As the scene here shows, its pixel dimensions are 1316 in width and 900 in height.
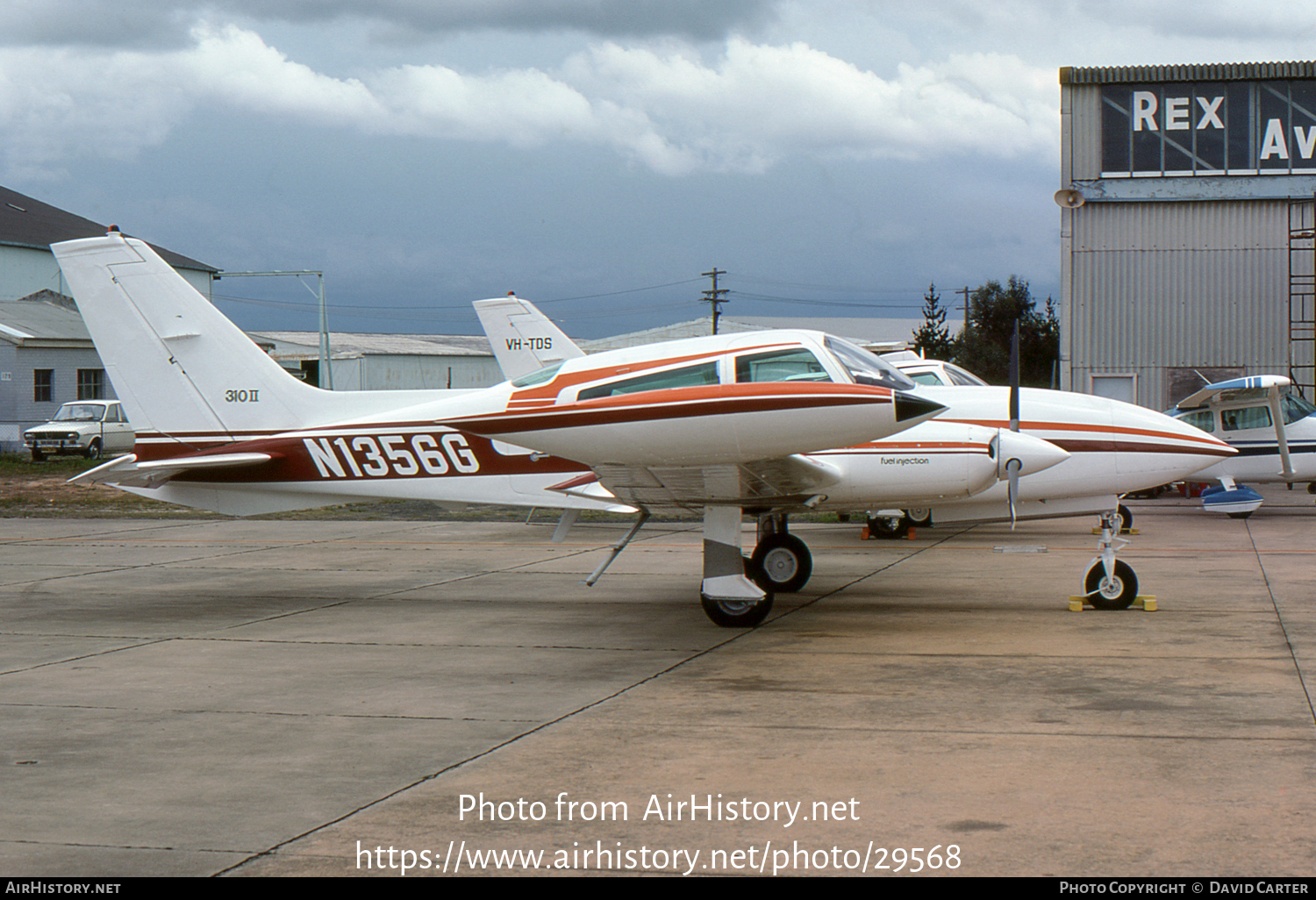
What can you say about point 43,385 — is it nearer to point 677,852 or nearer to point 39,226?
point 39,226

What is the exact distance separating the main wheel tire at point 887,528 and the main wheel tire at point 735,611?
24.8 feet

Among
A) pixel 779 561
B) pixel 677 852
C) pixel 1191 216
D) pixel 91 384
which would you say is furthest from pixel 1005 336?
pixel 677 852

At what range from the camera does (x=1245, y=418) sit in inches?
780

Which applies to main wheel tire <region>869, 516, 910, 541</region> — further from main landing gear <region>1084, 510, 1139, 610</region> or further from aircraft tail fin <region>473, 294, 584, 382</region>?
aircraft tail fin <region>473, 294, 584, 382</region>

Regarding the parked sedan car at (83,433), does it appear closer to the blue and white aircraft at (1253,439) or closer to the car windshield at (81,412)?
the car windshield at (81,412)

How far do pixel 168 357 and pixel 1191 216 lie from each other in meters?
23.0

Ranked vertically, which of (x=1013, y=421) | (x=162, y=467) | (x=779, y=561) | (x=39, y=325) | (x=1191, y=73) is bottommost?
(x=779, y=561)

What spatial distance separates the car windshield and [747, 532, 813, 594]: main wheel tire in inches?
1193

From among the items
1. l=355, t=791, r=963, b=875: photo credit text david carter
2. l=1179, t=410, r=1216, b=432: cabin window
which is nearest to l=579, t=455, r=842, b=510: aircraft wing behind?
l=355, t=791, r=963, b=875: photo credit text david carter

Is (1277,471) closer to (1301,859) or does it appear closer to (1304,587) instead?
(1304,587)

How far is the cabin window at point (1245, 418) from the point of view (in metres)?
19.7

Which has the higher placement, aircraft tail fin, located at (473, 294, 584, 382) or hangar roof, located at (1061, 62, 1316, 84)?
hangar roof, located at (1061, 62, 1316, 84)

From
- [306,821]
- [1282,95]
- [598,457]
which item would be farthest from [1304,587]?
[1282,95]

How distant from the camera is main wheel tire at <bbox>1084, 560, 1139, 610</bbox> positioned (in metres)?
10.3
